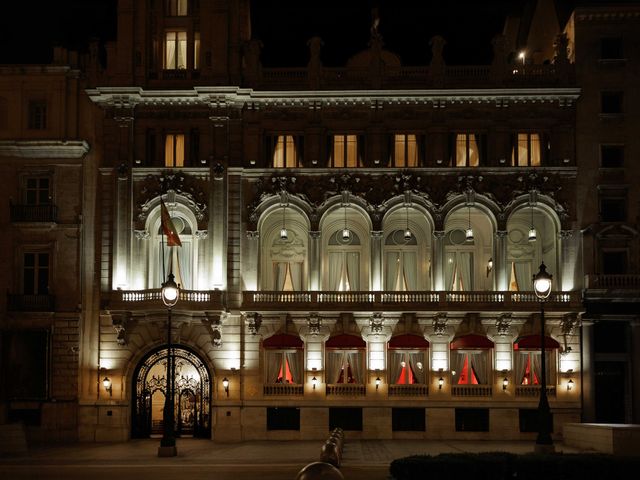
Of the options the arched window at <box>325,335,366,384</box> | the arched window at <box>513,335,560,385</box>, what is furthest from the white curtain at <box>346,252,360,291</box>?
the arched window at <box>513,335,560,385</box>

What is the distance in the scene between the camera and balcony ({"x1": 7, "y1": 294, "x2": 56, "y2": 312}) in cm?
5094

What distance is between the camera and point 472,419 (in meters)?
50.9

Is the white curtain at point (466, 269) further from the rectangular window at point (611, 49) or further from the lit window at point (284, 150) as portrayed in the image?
the rectangular window at point (611, 49)

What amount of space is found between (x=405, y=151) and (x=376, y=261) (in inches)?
247

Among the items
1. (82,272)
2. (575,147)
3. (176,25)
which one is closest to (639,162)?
(575,147)

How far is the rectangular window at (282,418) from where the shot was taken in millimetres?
50875

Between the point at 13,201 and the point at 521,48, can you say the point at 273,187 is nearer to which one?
the point at 13,201

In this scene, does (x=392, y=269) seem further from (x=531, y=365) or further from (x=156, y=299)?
(x=156, y=299)

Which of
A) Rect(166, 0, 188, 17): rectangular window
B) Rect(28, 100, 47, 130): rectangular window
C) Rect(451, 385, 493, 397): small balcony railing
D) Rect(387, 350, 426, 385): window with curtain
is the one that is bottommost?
Rect(451, 385, 493, 397): small balcony railing

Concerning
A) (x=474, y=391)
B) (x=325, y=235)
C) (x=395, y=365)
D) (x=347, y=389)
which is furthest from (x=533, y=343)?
(x=325, y=235)

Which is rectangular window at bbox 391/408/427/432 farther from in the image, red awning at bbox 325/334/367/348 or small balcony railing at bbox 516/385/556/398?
small balcony railing at bbox 516/385/556/398

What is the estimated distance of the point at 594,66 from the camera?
52.4m

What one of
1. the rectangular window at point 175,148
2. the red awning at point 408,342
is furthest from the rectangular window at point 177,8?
the red awning at point 408,342

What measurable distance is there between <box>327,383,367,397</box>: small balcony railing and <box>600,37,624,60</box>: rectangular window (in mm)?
Result: 22441
